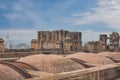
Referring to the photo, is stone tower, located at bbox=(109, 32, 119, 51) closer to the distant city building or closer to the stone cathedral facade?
the distant city building

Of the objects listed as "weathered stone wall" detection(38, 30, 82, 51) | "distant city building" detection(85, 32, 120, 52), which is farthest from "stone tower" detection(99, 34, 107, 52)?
"weathered stone wall" detection(38, 30, 82, 51)

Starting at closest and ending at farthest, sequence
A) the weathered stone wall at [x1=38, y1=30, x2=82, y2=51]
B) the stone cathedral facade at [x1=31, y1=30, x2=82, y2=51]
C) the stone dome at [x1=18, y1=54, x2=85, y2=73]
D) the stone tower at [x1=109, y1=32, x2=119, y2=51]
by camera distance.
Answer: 1. the stone dome at [x1=18, y1=54, x2=85, y2=73]
2. the stone tower at [x1=109, y1=32, x2=119, y2=51]
3. the stone cathedral facade at [x1=31, y1=30, x2=82, y2=51]
4. the weathered stone wall at [x1=38, y1=30, x2=82, y2=51]

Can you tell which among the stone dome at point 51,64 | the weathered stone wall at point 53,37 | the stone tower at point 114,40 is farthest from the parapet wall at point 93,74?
the weathered stone wall at point 53,37

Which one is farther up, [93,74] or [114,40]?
[114,40]

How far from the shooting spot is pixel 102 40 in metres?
29.9

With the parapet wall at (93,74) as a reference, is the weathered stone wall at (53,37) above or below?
above

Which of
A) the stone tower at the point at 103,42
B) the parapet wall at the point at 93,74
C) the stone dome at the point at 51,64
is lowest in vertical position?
the parapet wall at the point at 93,74

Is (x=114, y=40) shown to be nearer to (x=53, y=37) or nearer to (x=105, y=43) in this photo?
(x=105, y=43)

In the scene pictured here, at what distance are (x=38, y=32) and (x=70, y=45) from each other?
10.2 m

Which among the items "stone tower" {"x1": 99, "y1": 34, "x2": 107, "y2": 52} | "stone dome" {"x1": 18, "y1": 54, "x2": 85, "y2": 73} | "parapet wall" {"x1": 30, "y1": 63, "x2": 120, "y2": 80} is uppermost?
"stone tower" {"x1": 99, "y1": 34, "x2": 107, "y2": 52}

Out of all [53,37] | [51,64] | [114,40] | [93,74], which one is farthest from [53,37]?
[93,74]

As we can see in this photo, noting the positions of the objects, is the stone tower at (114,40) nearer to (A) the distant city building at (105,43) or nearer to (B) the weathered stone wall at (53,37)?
(A) the distant city building at (105,43)

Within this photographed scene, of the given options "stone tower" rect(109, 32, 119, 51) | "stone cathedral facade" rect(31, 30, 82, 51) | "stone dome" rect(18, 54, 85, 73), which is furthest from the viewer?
"stone cathedral facade" rect(31, 30, 82, 51)

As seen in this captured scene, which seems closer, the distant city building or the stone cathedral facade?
the distant city building
